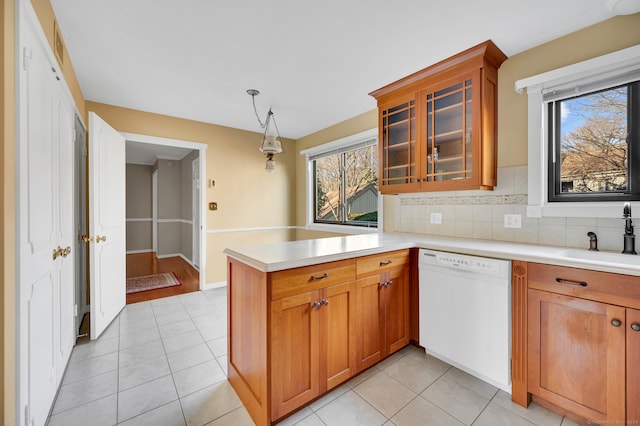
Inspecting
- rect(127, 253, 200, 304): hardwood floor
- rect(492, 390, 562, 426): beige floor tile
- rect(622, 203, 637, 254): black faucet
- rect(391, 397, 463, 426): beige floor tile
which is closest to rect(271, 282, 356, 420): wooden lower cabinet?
rect(391, 397, 463, 426): beige floor tile

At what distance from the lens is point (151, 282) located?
4262 mm

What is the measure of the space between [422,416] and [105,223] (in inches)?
124

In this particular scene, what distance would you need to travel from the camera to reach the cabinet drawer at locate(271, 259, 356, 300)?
141 centimetres

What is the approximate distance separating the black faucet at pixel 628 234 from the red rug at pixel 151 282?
16.0ft

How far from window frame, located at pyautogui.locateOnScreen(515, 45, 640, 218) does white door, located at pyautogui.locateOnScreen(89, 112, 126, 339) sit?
145 inches

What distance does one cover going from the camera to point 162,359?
2.14 meters

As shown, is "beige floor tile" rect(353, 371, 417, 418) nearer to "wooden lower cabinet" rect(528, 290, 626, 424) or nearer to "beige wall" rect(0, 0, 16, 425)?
"wooden lower cabinet" rect(528, 290, 626, 424)

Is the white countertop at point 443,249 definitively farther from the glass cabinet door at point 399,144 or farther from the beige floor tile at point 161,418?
the beige floor tile at point 161,418

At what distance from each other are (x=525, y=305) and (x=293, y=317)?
1.39 meters

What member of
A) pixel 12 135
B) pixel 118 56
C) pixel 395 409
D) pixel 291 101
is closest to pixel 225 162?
pixel 291 101

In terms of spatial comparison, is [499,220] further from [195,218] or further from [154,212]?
[154,212]

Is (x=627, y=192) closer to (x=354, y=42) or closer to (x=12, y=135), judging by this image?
(x=354, y=42)

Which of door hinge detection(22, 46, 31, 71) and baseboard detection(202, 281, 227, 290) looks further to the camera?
baseboard detection(202, 281, 227, 290)

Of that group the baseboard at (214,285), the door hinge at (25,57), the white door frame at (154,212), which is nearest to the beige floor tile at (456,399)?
the door hinge at (25,57)
